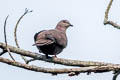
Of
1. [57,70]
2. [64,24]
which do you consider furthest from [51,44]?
[57,70]

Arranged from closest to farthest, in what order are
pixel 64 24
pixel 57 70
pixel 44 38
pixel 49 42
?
pixel 57 70 → pixel 49 42 → pixel 44 38 → pixel 64 24

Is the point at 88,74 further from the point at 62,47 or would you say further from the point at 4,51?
the point at 62,47

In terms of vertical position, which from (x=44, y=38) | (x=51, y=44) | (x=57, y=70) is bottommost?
(x=57, y=70)

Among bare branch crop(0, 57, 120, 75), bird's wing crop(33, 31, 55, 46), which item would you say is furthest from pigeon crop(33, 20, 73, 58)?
bare branch crop(0, 57, 120, 75)

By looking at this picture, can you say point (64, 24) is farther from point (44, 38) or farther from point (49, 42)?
point (49, 42)

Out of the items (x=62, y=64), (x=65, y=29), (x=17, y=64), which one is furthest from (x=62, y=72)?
(x=65, y=29)

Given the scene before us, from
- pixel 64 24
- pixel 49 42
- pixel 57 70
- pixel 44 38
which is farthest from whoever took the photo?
pixel 64 24

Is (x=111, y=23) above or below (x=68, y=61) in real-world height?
above

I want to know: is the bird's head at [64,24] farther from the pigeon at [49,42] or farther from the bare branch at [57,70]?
the bare branch at [57,70]

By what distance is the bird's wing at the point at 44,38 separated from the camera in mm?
7312

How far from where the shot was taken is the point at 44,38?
7.47 m

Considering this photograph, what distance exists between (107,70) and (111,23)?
1.15 meters

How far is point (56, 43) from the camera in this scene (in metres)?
7.64

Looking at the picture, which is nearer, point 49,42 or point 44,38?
point 49,42
